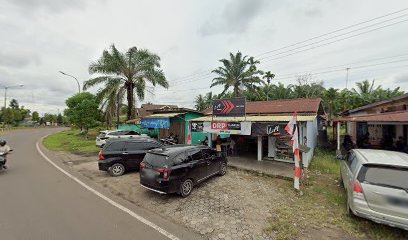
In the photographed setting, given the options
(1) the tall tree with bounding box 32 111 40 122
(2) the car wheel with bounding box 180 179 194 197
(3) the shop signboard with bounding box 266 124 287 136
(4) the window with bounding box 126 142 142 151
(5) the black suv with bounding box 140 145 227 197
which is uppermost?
(1) the tall tree with bounding box 32 111 40 122

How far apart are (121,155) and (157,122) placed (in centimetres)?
710

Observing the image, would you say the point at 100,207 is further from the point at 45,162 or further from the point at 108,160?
A: the point at 45,162

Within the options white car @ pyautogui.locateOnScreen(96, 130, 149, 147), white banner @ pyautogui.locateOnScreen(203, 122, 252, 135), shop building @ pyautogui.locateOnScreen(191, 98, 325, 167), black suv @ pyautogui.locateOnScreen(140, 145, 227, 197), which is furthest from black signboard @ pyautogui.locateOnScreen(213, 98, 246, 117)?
white car @ pyautogui.locateOnScreen(96, 130, 149, 147)

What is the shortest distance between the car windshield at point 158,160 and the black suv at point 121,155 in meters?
2.81

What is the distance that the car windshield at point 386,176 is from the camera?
13.6 feet

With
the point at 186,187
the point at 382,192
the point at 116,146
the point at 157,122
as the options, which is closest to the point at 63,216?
the point at 186,187

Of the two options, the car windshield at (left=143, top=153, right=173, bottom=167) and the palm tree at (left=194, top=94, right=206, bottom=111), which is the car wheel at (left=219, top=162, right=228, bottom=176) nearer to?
the car windshield at (left=143, top=153, right=173, bottom=167)

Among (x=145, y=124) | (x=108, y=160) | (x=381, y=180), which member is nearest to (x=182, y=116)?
(x=145, y=124)

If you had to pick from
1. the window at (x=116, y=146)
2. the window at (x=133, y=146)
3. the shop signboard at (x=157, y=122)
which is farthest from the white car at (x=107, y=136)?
the window at (x=116, y=146)

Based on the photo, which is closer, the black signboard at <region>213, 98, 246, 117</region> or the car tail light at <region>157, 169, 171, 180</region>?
the car tail light at <region>157, 169, 171, 180</region>

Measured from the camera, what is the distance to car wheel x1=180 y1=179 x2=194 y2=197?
633 cm

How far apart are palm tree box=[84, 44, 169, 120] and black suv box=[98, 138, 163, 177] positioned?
1070cm

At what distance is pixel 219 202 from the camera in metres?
6.05

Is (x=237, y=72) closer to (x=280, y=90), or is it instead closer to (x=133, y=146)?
(x=280, y=90)
